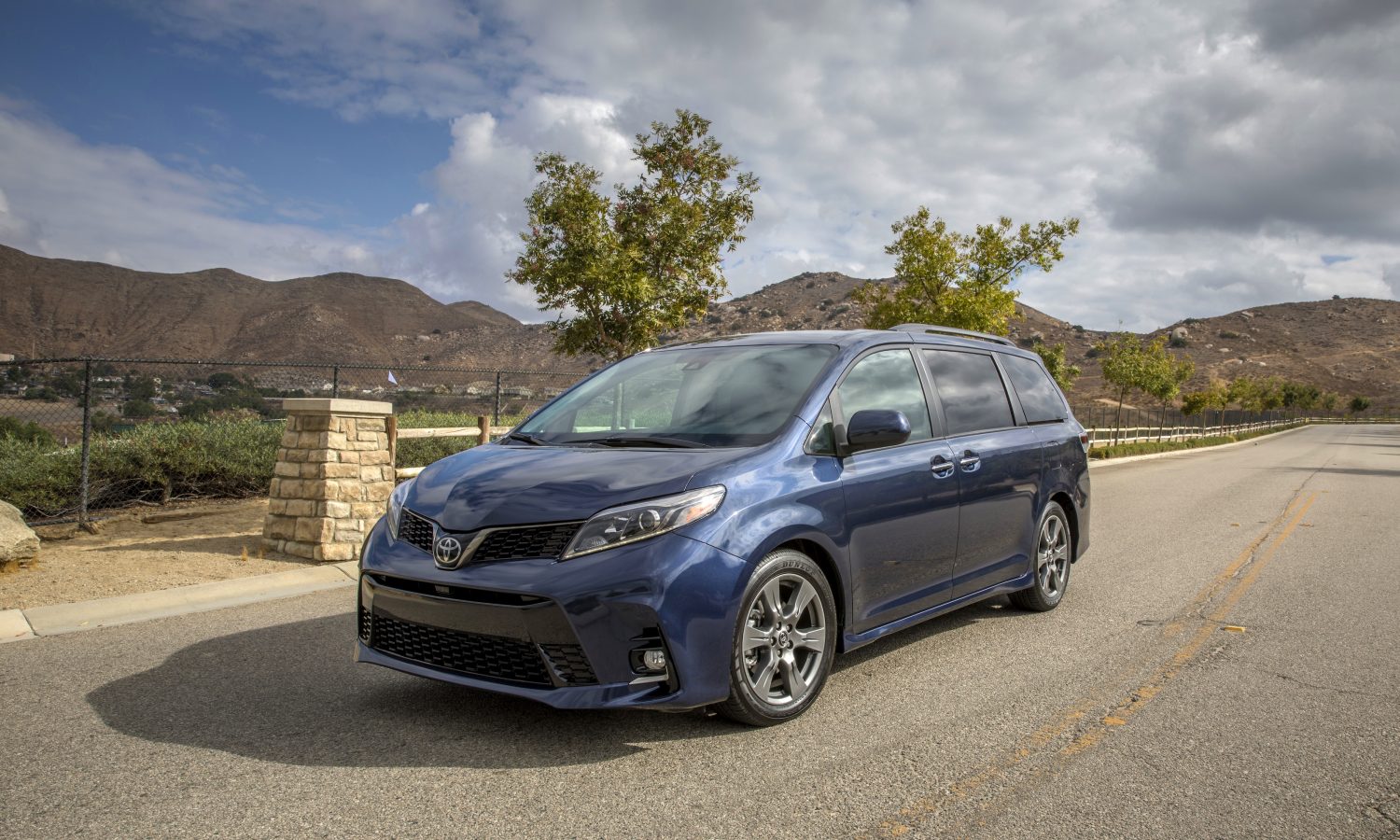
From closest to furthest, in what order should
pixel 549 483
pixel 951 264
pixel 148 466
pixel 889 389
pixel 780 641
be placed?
pixel 549 483
pixel 780 641
pixel 889 389
pixel 148 466
pixel 951 264

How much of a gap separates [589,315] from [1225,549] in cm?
937

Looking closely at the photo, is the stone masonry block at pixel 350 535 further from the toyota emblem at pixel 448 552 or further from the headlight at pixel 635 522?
the headlight at pixel 635 522

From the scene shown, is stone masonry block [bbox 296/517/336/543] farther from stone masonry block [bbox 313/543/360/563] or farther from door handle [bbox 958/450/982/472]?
door handle [bbox 958/450/982/472]

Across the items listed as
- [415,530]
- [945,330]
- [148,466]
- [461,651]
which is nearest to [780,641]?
[461,651]

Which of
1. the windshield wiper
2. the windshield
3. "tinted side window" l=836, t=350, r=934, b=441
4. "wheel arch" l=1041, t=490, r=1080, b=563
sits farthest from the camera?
"wheel arch" l=1041, t=490, r=1080, b=563

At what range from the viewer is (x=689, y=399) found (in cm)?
499

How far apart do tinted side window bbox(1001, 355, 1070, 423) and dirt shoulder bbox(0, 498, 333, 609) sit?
5894mm

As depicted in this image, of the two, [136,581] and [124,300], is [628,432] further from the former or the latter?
[124,300]

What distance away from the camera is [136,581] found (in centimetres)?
712

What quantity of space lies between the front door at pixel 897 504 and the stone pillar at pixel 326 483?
511 centimetres

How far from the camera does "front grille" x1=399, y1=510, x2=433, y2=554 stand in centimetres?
399

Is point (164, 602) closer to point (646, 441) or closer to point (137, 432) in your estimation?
point (646, 441)

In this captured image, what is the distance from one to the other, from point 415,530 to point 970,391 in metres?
3.46

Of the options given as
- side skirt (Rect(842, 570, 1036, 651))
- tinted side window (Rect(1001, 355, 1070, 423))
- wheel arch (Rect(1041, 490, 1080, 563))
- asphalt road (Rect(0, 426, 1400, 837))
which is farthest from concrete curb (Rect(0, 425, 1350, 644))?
wheel arch (Rect(1041, 490, 1080, 563))
